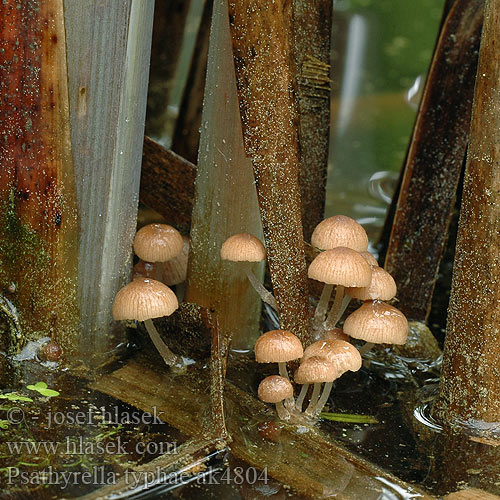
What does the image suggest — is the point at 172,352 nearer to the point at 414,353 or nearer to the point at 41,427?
the point at 41,427

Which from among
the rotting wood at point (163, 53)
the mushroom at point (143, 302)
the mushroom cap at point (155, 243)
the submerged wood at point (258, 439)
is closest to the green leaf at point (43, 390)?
the submerged wood at point (258, 439)

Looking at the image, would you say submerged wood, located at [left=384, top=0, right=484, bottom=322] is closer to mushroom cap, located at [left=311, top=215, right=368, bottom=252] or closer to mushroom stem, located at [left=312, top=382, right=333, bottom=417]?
mushroom cap, located at [left=311, top=215, right=368, bottom=252]

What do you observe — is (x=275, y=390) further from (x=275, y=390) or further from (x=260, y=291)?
(x=260, y=291)

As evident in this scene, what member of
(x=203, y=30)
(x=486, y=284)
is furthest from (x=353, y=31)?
(x=486, y=284)

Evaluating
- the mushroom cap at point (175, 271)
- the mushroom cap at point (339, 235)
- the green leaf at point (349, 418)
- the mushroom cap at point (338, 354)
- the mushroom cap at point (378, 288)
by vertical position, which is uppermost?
the mushroom cap at point (339, 235)

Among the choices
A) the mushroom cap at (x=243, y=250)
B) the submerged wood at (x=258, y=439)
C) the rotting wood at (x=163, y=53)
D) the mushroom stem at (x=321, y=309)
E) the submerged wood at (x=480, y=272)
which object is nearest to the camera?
the submerged wood at (x=258, y=439)

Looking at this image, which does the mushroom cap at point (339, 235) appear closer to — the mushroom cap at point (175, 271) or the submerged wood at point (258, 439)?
the submerged wood at point (258, 439)
